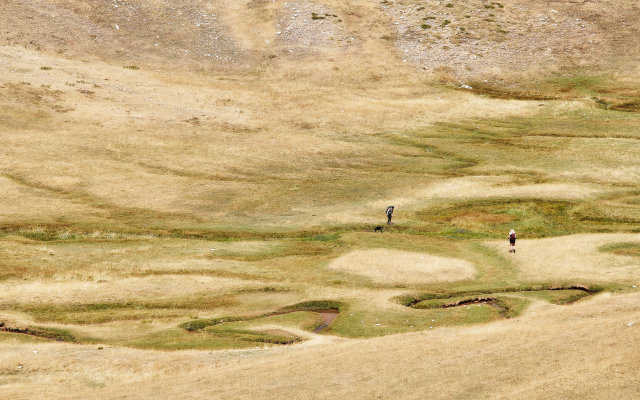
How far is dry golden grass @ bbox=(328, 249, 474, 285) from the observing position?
205 feet

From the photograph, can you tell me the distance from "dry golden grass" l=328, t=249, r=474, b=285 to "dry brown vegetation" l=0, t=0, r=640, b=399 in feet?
0.92

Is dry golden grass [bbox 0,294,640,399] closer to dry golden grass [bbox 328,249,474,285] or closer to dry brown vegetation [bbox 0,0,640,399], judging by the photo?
dry brown vegetation [bbox 0,0,640,399]

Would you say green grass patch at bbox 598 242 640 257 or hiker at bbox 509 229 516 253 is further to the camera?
hiker at bbox 509 229 516 253

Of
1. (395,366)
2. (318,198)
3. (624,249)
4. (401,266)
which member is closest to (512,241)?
(624,249)

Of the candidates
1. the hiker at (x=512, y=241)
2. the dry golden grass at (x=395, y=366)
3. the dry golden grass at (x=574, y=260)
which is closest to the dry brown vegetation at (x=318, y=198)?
the dry golden grass at (x=395, y=366)

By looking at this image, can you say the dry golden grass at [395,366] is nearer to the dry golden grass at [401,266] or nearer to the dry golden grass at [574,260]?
the dry golden grass at [574,260]

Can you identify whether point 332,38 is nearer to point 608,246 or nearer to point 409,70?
point 409,70

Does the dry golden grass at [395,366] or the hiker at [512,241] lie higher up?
the dry golden grass at [395,366]

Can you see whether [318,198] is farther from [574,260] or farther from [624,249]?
[624,249]

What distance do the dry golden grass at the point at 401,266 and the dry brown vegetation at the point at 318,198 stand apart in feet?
0.92

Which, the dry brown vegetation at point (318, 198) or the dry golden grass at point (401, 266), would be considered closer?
the dry brown vegetation at point (318, 198)

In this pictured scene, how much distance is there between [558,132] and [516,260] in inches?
2244

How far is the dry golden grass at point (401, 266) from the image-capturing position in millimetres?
62500

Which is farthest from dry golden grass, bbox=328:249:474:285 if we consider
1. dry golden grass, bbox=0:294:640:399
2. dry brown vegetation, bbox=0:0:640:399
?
dry golden grass, bbox=0:294:640:399
